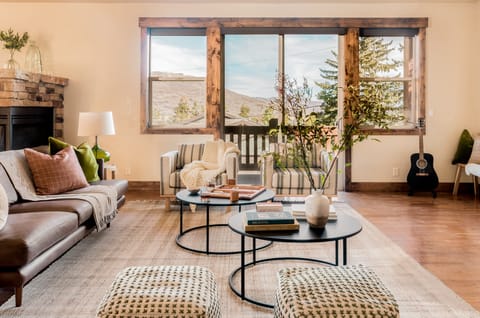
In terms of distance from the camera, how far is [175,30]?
20.7 ft

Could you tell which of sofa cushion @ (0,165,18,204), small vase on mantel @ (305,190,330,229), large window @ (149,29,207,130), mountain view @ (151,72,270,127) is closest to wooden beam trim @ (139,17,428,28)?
large window @ (149,29,207,130)

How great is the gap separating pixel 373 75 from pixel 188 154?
300 centimetres

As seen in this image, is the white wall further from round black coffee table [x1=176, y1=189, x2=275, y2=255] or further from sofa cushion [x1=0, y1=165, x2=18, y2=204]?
sofa cushion [x1=0, y1=165, x2=18, y2=204]

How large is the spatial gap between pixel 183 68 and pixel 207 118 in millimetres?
841

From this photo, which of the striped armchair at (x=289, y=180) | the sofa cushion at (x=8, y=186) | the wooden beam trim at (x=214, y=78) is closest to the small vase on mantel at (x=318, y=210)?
the sofa cushion at (x=8, y=186)

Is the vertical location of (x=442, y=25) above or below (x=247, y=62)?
above

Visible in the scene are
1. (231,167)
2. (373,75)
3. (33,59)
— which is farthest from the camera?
(373,75)

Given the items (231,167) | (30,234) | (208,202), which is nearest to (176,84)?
(231,167)

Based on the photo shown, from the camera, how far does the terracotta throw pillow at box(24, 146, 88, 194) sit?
3654mm

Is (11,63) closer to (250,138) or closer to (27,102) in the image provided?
(27,102)

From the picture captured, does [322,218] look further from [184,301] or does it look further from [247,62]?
[247,62]

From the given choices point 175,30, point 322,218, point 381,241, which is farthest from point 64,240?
point 175,30

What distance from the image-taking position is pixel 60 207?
3.19m

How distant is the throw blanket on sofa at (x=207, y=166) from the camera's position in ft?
15.6
